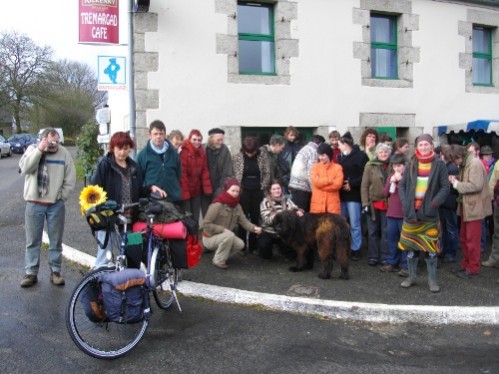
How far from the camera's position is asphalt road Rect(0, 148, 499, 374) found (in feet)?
12.6

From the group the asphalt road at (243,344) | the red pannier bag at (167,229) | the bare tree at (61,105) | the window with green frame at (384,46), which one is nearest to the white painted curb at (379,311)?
the asphalt road at (243,344)

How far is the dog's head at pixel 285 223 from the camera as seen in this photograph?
20.6ft

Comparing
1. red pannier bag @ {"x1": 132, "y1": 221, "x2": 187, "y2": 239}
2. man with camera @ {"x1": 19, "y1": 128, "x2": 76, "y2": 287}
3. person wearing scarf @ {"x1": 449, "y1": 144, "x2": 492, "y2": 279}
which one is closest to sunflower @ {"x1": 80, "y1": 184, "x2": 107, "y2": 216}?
red pannier bag @ {"x1": 132, "y1": 221, "x2": 187, "y2": 239}

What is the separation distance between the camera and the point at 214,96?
882cm

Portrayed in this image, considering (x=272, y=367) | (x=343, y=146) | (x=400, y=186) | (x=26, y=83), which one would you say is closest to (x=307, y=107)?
(x=343, y=146)

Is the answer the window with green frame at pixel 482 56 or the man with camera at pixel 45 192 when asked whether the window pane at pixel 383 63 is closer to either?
the window with green frame at pixel 482 56

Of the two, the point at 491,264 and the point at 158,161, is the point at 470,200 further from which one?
the point at 158,161

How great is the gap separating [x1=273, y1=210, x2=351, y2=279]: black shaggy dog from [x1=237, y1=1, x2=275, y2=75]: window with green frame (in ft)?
13.1

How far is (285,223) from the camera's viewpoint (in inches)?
247

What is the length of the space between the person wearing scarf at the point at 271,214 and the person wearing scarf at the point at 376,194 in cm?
99

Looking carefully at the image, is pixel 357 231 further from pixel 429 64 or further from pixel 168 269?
pixel 429 64

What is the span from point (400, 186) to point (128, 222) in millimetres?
3262

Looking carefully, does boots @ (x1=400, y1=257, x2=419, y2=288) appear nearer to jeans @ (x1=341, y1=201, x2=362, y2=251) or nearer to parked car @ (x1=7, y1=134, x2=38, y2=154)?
jeans @ (x1=341, y1=201, x2=362, y2=251)

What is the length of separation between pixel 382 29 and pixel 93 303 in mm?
8843
